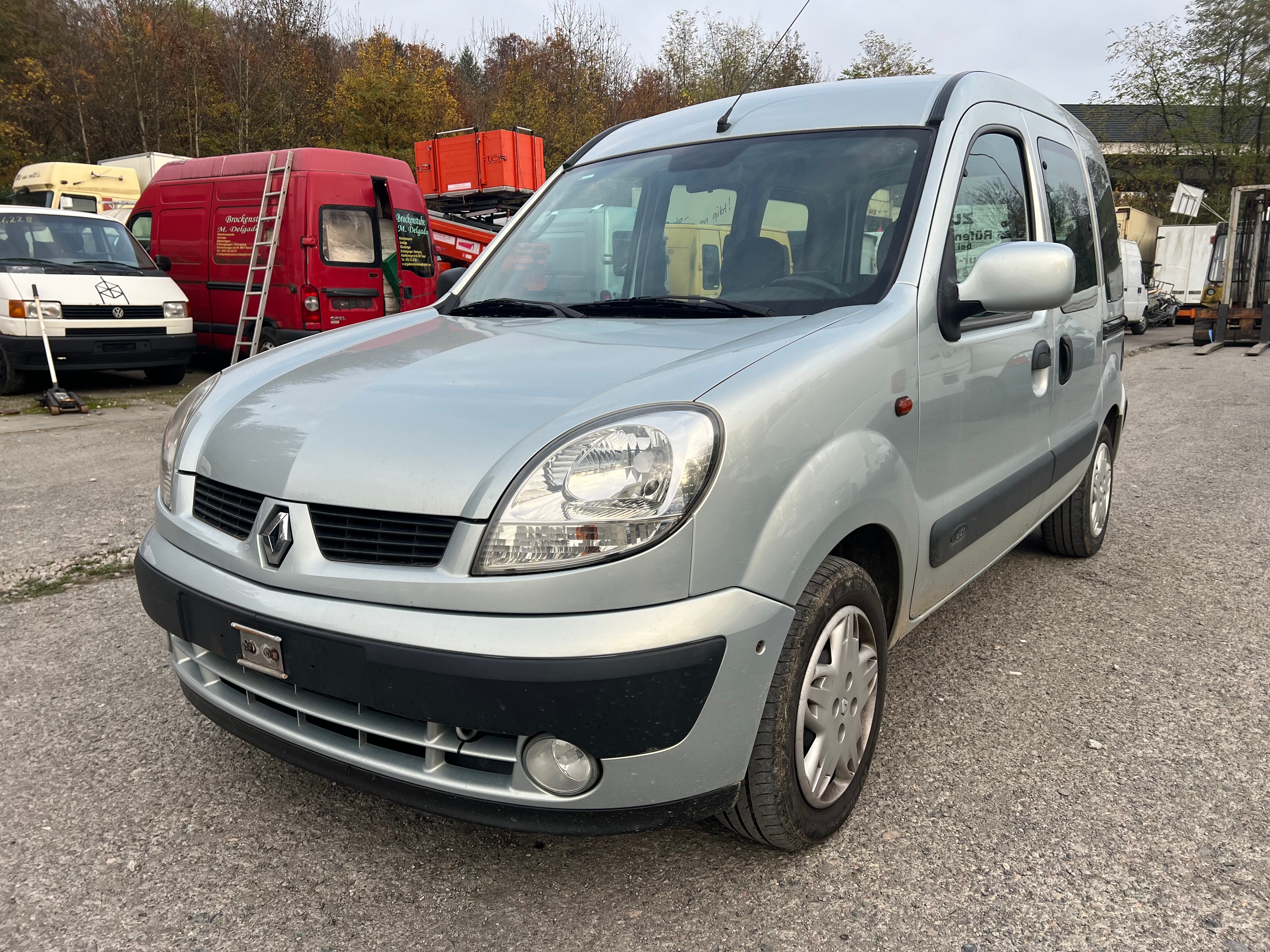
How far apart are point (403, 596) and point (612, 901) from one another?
2.72ft

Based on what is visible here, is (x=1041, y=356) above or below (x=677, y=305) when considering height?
below

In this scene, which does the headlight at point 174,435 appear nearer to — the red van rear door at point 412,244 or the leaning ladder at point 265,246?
the leaning ladder at point 265,246

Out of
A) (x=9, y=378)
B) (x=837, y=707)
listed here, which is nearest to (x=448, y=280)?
(x=837, y=707)

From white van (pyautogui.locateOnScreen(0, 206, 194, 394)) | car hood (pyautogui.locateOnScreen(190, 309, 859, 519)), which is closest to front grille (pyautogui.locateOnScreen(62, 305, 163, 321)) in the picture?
white van (pyautogui.locateOnScreen(0, 206, 194, 394))

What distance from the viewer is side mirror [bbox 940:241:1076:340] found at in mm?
2398

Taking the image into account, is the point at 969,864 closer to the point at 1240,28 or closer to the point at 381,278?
the point at 381,278

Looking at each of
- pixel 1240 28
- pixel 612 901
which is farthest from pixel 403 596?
pixel 1240 28

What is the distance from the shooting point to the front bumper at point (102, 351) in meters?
9.48

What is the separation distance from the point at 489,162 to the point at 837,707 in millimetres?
18722

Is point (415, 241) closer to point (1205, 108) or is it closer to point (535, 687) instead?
point (535, 687)

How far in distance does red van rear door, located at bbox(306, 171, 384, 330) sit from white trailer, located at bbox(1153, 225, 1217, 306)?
2028 cm

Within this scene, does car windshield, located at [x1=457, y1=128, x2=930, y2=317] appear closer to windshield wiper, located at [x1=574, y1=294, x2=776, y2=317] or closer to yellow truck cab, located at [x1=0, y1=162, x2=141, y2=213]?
windshield wiper, located at [x1=574, y1=294, x2=776, y2=317]

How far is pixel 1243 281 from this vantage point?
57.9ft

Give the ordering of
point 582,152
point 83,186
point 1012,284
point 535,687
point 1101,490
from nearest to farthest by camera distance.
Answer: point 535,687 → point 1012,284 → point 582,152 → point 1101,490 → point 83,186
